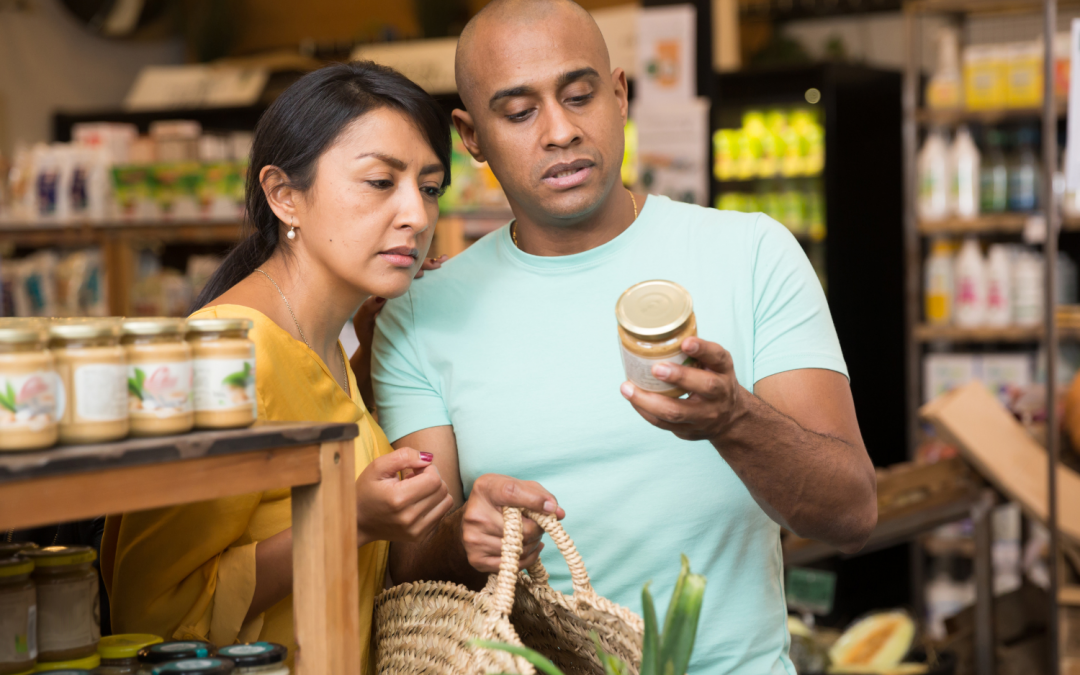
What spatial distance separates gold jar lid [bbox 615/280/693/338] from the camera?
108 cm

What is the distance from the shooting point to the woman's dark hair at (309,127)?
62.4 inches

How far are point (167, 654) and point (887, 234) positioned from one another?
17.8 feet

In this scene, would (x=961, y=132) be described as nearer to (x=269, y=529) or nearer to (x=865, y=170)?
(x=865, y=170)

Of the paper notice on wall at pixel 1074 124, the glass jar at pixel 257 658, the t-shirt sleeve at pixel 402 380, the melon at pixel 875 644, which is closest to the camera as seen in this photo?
the glass jar at pixel 257 658

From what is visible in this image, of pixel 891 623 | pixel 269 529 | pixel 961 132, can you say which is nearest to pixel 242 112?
pixel 961 132

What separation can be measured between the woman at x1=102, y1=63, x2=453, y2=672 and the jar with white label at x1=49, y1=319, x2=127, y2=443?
0.35 m

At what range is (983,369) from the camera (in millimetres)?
4938

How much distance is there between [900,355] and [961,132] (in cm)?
161

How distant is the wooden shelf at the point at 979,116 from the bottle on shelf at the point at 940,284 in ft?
1.87

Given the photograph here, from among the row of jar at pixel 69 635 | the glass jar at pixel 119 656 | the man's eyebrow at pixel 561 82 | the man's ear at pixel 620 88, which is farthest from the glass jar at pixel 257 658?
the man's ear at pixel 620 88

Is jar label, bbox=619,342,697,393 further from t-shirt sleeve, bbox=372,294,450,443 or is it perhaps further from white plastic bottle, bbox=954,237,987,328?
white plastic bottle, bbox=954,237,987,328

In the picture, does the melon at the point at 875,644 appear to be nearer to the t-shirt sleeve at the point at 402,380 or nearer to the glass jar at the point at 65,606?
the t-shirt sleeve at the point at 402,380

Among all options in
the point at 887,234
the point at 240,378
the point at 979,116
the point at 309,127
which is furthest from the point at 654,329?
the point at 887,234

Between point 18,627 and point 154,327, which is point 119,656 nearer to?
point 18,627
